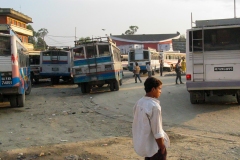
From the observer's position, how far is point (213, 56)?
12.0m

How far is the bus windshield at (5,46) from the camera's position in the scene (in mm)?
12500

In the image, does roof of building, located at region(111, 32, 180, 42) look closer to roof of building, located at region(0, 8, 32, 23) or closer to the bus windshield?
roof of building, located at region(0, 8, 32, 23)

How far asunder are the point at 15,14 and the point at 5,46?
40094mm

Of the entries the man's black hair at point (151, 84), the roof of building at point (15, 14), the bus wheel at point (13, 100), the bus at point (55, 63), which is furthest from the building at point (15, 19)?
the man's black hair at point (151, 84)

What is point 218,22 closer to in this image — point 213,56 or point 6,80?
point 213,56

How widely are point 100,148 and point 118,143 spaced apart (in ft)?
1.84

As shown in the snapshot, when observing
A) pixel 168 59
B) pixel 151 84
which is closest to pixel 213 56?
pixel 151 84

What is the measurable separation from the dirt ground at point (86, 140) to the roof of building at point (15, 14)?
126ft

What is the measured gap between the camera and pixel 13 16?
50750 millimetres

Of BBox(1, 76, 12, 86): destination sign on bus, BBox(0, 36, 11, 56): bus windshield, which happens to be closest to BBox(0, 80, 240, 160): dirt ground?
BBox(1, 76, 12, 86): destination sign on bus

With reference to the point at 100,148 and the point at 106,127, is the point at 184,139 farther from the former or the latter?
the point at 106,127

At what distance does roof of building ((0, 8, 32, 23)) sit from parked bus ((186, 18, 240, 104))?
39979 millimetres

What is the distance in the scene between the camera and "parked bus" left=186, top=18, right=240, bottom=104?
11805 millimetres

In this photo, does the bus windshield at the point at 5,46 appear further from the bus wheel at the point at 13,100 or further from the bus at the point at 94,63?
the bus at the point at 94,63
